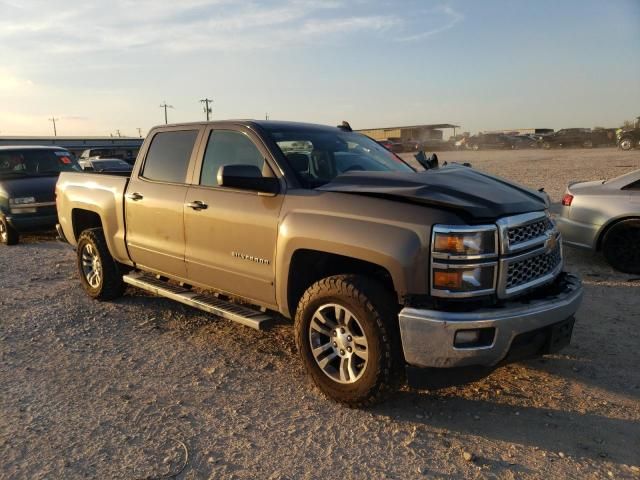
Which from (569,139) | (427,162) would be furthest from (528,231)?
(569,139)

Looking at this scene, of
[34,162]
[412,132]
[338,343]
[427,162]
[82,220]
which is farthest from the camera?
[412,132]

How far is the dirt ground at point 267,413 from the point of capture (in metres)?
2.88

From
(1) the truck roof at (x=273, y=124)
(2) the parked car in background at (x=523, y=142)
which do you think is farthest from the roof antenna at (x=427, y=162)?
(2) the parked car in background at (x=523, y=142)

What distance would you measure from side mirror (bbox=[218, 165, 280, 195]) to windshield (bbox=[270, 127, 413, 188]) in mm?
231

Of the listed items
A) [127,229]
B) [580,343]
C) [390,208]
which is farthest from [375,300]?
[127,229]

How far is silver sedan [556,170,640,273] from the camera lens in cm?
645

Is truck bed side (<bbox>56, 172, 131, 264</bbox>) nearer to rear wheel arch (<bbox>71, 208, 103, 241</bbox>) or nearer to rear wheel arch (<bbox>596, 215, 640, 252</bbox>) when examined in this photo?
rear wheel arch (<bbox>71, 208, 103, 241</bbox>)

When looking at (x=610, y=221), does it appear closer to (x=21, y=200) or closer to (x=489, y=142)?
(x=21, y=200)

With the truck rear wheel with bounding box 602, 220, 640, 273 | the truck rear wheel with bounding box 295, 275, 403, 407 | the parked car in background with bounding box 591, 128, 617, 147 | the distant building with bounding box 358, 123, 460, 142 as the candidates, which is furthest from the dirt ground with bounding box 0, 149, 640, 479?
the distant building with bounding box 358, 123, 460, 142

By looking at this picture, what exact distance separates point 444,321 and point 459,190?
34.7 inches

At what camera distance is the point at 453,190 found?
3332 mm

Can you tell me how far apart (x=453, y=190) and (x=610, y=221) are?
4.23 metres

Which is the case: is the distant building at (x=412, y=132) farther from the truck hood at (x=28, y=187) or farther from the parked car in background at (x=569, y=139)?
the truck hood at (x=28, y=187)

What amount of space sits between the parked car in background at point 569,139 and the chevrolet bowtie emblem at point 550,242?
152 feet
